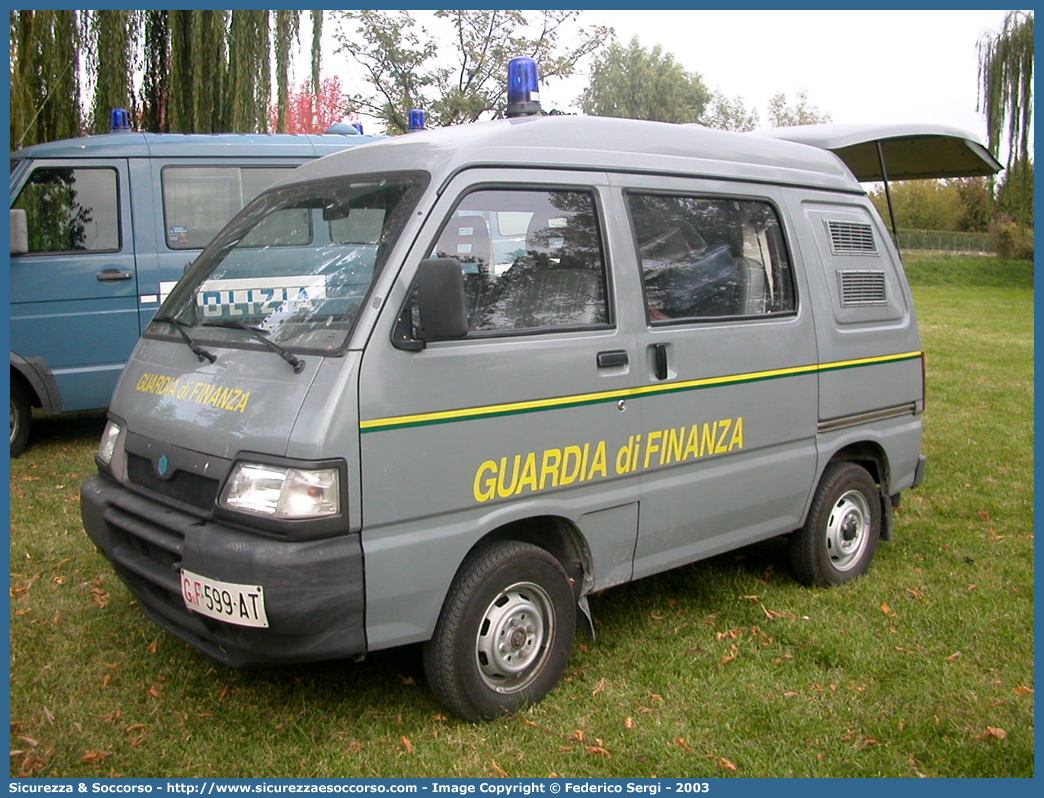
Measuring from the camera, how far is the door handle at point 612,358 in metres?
4.02

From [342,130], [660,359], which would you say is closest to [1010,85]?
[342,130]

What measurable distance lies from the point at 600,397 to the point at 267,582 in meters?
1.55

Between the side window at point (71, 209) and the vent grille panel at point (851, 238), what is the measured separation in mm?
5687

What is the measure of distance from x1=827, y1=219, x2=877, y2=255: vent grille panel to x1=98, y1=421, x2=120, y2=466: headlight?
146 inches

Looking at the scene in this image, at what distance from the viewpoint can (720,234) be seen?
4.69 meters

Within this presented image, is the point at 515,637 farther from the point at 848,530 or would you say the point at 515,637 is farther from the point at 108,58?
the point at 108,58

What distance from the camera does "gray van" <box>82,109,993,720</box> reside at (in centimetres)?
335

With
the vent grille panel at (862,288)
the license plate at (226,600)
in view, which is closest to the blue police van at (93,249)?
the license plate at (226,600)

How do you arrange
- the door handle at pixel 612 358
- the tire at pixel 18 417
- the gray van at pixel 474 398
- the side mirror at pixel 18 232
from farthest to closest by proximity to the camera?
the tire at pixel 18 417 → the side mirror at pixel 18 232 → the door handle at pixel 612 358 → the gray van at pixel 474 398

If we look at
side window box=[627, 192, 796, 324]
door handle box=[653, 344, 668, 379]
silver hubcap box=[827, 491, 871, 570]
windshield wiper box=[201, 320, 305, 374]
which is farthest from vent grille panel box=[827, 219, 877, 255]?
windshield wiper box=[201, 320, 305, 374]

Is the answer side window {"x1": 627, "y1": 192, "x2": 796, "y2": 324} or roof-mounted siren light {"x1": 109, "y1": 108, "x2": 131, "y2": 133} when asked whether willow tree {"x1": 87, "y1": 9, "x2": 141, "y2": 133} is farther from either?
side window {"x1": 627, "y1": 192, "x2": 796, "y2": 324}

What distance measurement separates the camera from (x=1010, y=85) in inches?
1210

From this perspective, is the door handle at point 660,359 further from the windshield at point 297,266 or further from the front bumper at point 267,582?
the front bumper at point 267,582

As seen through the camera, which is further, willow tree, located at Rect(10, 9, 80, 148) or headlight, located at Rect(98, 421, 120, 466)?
willow tree, located at Rect(10, 9, 80, 148)
